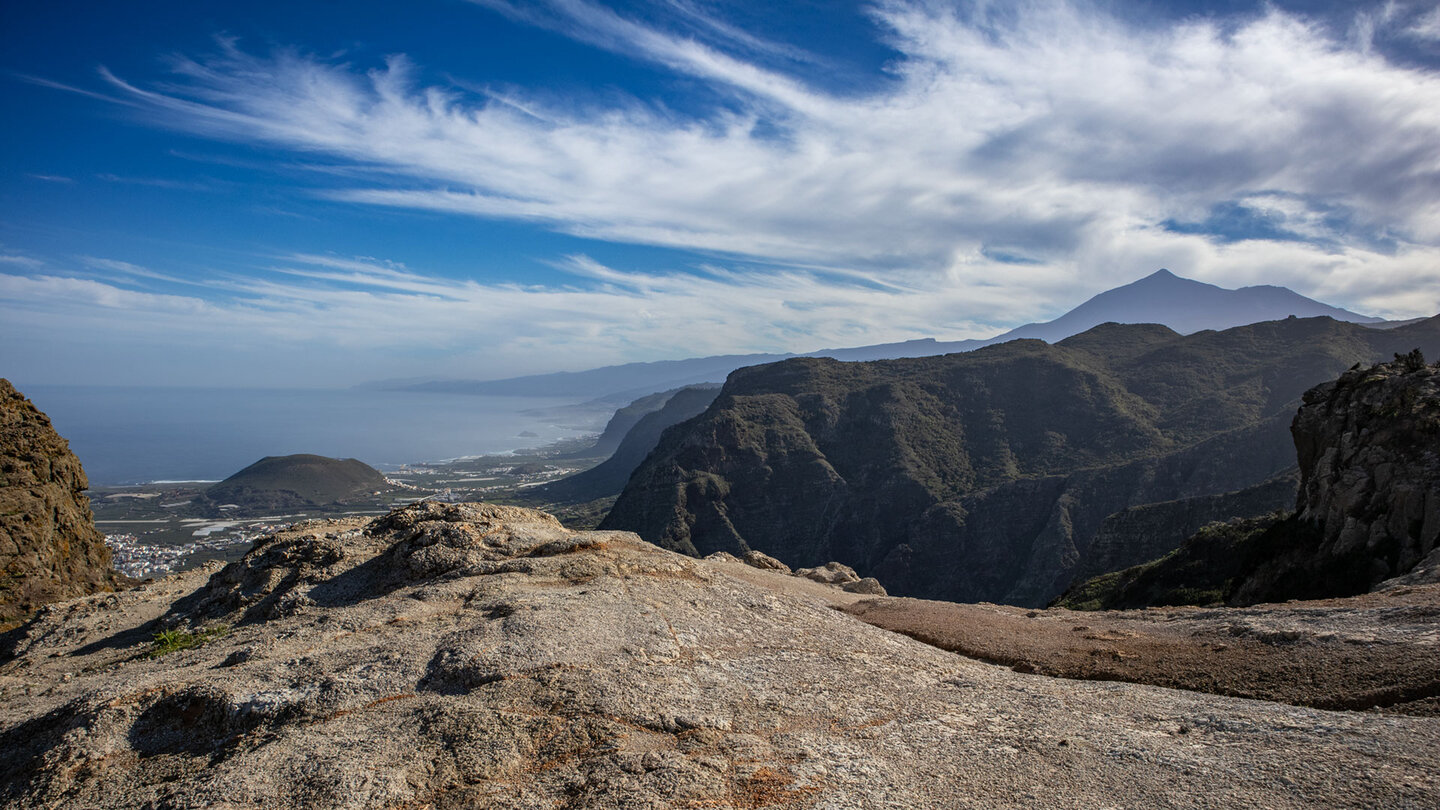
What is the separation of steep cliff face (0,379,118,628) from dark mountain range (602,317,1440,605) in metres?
53.5

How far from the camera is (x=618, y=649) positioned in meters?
8.33

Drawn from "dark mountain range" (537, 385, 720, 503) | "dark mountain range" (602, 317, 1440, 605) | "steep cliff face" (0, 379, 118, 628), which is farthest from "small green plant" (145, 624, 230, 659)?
"dark mountain range" (537, 385, 720, 503)

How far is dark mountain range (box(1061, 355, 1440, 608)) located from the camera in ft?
53.0

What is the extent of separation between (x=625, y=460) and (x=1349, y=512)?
134684 millimetres

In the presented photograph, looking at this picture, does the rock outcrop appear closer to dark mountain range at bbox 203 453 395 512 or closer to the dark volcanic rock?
the dark volcanic rock

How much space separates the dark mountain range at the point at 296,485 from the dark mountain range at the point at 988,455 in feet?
170

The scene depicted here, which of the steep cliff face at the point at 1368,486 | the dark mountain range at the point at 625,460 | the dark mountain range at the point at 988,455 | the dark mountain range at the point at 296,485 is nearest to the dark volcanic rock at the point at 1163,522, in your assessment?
the dark mountain range at the point at 988,455

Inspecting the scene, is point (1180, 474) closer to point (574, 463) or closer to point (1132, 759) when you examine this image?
point (1132, 759)

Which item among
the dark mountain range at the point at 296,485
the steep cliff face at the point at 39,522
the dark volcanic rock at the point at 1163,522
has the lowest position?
the dark mountain range at the point at 296,485

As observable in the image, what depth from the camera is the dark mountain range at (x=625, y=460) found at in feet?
418

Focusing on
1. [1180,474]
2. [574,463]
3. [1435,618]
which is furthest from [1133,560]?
[574,463]

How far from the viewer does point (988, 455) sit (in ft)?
258

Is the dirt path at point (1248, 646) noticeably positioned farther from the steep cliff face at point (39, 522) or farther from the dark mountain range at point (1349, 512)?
the steep cliff face at point (39, 522)

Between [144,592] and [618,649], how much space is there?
39.2 ft
